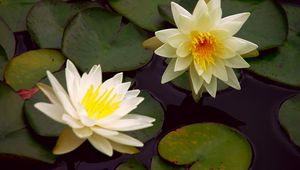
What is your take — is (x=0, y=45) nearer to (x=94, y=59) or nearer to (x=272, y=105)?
(x=94, y=59)

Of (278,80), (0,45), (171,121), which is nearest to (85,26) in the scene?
(0,45)

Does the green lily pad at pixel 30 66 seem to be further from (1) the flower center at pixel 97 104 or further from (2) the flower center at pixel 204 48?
(2) the flower center at pixel 204 48

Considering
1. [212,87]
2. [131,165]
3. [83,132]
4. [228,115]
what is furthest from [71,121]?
[228,115]

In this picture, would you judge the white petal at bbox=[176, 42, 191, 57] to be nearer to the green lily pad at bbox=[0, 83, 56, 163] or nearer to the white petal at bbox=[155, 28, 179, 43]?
the white petal at bbox=[155, 28, 179, 43]

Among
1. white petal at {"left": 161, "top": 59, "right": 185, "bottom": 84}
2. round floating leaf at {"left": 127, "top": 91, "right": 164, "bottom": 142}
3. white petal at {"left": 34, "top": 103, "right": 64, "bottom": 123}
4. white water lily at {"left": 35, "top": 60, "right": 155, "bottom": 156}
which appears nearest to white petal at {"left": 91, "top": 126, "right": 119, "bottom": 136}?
white water lily at {"left": 35, "top": 60, "right": 155, "bottom": 156}

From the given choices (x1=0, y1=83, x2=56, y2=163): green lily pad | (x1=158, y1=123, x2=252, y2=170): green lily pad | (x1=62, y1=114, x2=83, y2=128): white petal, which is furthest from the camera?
(x1=158, y1=123, x2=252, y2=170): green lily pad

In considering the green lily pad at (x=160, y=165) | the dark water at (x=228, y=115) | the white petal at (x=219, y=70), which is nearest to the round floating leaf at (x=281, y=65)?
the dark water at (x=228, y=115)
